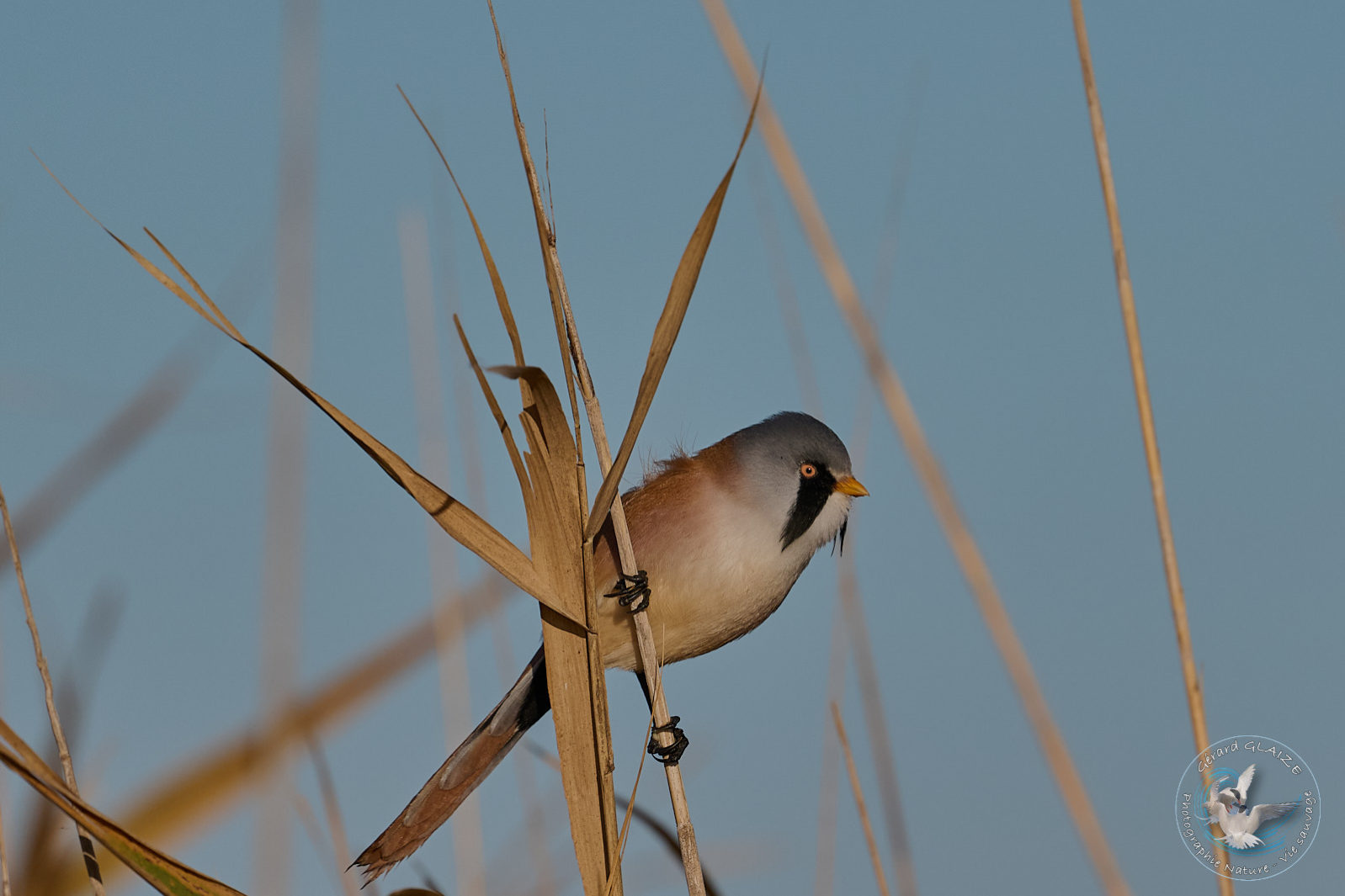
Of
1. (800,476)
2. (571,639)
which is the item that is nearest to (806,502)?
(800,476)

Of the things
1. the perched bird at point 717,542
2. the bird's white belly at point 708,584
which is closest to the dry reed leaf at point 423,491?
the perched bird at point 717,542

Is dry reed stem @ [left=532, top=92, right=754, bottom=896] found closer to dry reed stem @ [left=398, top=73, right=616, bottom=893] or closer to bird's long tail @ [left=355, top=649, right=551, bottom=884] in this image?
dry reed stem @ [left=398, top=73, right=616, bottom=893]

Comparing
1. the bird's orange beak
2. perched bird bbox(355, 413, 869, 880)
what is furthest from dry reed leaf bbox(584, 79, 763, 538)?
the bird's orange beak

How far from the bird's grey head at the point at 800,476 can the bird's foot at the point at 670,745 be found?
0.58 metres

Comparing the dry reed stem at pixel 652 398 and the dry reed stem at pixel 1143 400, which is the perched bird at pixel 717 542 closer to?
the dry reed stem at pixel 652 398

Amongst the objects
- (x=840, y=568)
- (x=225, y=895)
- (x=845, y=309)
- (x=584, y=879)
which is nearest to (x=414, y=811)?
(x=584, y=879)

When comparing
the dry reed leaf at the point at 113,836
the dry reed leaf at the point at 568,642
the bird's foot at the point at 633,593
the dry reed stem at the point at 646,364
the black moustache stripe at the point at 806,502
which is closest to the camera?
the dry reed leaf at the point at 113,836

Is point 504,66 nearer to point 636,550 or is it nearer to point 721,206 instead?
point 721,206

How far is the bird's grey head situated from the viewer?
253 cm

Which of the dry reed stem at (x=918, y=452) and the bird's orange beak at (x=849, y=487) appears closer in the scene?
the dry reed stem at (x=918, y=452)

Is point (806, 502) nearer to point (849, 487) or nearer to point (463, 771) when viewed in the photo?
point (849, 487)

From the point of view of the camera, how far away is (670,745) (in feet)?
5.75

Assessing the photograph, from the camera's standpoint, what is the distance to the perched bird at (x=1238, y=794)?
5.66 ft

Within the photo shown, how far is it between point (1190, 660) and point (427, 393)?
212 cm
